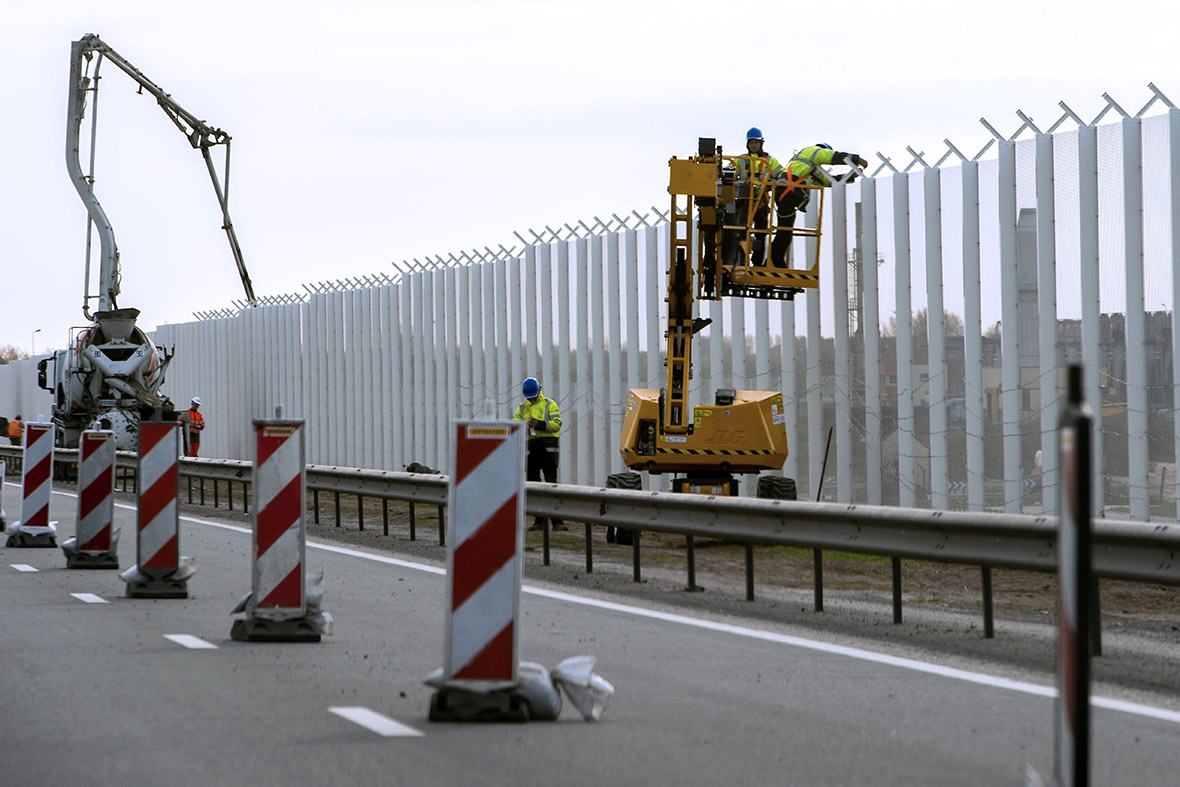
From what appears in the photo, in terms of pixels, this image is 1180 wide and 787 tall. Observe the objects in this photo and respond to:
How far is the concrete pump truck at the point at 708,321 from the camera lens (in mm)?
17312

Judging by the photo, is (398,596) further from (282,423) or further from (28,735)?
(28,735)

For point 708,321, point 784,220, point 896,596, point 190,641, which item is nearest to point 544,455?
point 708,321

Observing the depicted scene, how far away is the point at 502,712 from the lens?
6.77 metres

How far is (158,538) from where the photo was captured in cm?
1179

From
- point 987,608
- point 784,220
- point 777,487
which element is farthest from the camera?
point 784,220

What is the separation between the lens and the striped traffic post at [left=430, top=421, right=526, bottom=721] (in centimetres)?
678

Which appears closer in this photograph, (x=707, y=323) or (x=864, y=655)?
(x=864, y=655)

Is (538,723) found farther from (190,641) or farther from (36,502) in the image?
(36,502)

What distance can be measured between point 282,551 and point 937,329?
9249mm

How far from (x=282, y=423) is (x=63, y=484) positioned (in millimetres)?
25233

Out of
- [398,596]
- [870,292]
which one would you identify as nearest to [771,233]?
[870,292]

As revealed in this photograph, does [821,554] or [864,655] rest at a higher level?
[821,554]

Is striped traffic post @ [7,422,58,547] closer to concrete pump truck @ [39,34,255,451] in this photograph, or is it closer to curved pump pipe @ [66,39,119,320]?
concrete pump truck @ [39,34,255,451]

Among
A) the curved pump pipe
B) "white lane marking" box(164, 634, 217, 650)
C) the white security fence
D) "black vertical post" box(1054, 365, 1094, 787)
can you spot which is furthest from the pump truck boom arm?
"black vertical post" box(1054, 365, 1094, 787)
